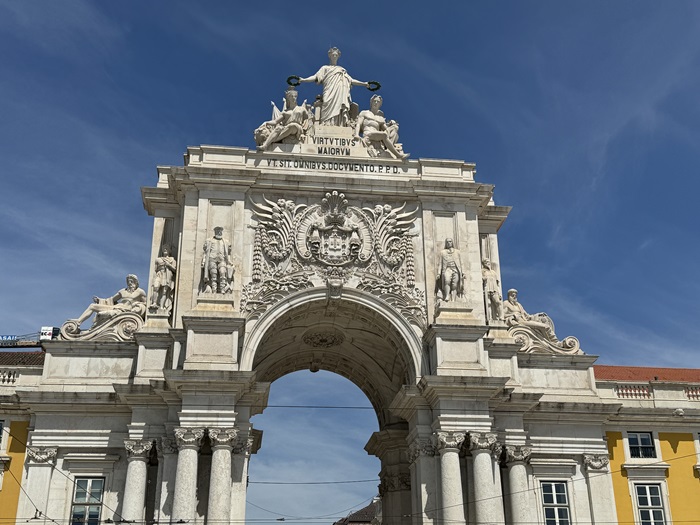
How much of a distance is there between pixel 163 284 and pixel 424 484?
1066 cm

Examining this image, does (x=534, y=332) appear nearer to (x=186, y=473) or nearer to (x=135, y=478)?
(x=186, y=473)

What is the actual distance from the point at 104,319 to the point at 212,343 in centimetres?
459

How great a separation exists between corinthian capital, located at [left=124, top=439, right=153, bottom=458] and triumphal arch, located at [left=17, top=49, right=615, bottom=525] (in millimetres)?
54

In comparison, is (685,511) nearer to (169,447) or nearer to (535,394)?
(535,394)

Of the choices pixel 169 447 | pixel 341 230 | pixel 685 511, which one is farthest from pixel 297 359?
pixel 685 511

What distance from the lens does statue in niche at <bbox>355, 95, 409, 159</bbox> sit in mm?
30703

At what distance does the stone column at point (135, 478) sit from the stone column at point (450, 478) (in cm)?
883

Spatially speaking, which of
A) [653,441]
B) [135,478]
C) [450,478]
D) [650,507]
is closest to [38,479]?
[135,478]

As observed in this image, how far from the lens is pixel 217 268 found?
27.0 metres

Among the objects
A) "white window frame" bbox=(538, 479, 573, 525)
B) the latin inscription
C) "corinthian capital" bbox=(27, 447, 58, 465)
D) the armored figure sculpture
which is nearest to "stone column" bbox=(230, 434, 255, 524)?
"corinthian capital" bbox=(27, 447, 58, 465)

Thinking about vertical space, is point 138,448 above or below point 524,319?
below

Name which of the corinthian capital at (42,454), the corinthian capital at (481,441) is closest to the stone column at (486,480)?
the corinthian capital at (481,441)

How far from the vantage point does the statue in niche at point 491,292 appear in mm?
29156

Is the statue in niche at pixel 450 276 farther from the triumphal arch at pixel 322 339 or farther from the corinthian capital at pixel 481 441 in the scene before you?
the corinthian capital at pixel 481 441
